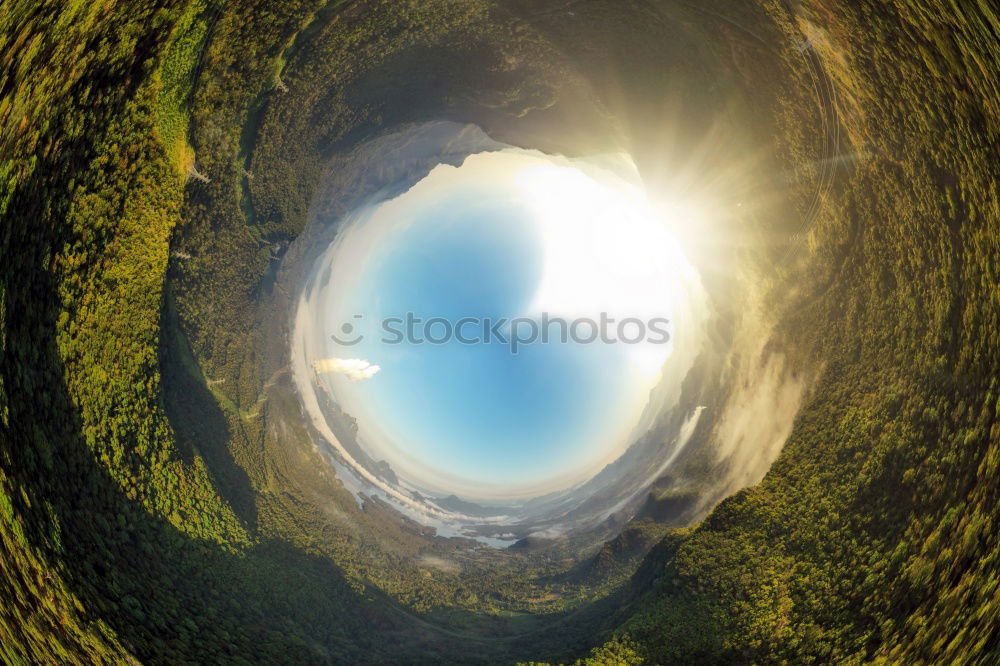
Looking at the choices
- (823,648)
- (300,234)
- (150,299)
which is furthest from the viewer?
(300,234)

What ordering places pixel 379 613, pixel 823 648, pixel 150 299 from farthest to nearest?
pixel 379 613 < pixel 150 299 < pixel 823 648

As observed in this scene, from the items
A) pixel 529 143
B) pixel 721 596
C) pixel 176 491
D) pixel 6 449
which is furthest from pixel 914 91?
pixel 176 491

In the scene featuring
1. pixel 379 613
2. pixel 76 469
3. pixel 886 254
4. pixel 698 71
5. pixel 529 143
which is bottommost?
pixel 379 613

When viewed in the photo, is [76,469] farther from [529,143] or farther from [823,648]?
[529,143]

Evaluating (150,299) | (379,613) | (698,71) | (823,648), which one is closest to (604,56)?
(698,71)

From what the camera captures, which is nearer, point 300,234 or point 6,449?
point 6,449

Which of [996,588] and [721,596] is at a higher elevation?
[996,588]
